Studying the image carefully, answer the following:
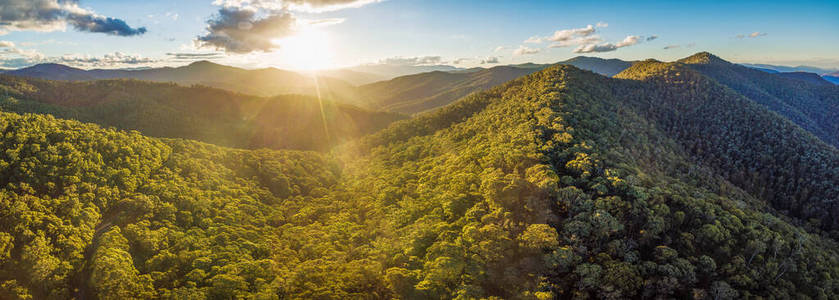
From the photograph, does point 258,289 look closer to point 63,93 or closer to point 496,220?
point 496,220

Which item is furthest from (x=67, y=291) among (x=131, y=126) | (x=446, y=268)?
(x=131, y=126)

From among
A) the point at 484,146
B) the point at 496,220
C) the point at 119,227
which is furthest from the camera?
the point at 484,146

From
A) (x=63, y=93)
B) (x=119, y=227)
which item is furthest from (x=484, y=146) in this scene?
(x=63, y=93)

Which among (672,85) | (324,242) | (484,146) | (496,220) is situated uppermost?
(672,85)

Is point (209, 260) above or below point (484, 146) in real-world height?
below

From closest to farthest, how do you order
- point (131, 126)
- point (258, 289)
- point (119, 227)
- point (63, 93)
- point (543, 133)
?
point (258, 289), point (119, 227), point (543, 133), point (131, 126), point (63, 93)

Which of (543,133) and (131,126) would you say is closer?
(543,133)

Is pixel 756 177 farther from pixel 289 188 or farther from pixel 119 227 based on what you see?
pixel 119 227
